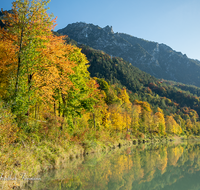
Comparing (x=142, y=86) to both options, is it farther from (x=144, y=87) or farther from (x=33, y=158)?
(x=33, y=158)

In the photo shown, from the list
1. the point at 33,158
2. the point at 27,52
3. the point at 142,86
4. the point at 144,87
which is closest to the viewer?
the point at 33,158

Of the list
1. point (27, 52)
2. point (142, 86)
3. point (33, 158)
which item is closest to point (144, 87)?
point (142, 86)

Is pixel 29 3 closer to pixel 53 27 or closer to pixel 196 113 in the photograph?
pixel 53 27

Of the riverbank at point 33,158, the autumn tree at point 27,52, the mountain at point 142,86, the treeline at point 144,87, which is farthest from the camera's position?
the mountain at point 142,86

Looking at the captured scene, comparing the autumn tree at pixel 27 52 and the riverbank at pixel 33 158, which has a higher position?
the autumn tree at pixel 27 52

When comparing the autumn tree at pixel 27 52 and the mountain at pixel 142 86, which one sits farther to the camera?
the mountain at pixel 142 86

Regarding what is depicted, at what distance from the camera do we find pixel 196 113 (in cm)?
15775

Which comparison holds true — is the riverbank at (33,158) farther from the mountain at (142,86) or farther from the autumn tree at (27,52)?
the mountain at (142,86)

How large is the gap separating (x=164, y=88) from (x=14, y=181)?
612 feet

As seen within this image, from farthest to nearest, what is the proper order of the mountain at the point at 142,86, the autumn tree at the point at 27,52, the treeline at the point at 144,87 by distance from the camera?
the mountain at the point at 142,86, the treeline at the point at 144,87, the autumn tree at the point at 27,52

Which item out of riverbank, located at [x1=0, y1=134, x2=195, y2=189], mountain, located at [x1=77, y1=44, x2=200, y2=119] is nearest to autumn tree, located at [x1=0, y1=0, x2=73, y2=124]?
riverbank, located at [x1=0, y1=134, x2=195, y2=189]

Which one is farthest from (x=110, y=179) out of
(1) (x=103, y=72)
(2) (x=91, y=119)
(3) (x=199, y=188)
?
(1) (x=103, y=72)

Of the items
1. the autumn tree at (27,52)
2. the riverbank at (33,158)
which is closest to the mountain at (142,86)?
the riverbank at (33,158)

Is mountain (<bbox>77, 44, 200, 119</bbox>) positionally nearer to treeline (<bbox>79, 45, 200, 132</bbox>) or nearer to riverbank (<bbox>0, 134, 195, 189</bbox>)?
treeline (<bbox>79, 45, 200, 132</bbox>)
